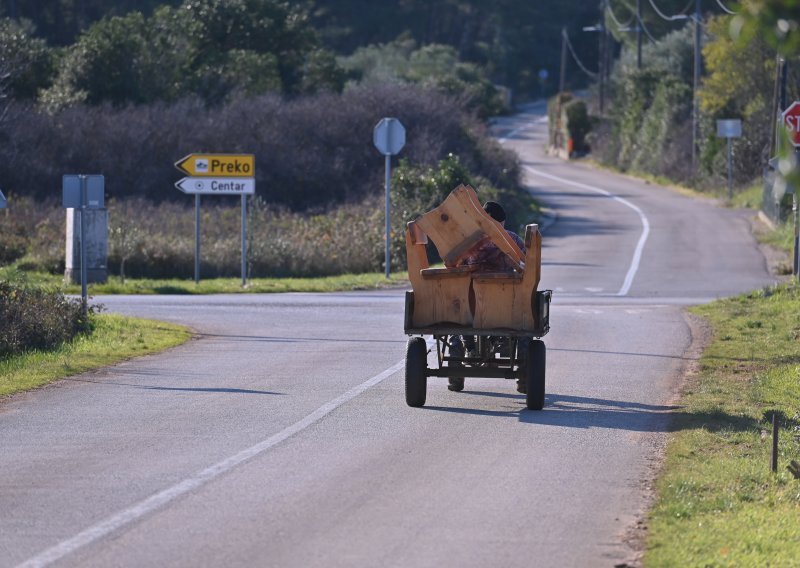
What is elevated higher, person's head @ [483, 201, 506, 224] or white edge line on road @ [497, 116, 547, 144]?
white edge line on road @ [497, 116, 547, 144]

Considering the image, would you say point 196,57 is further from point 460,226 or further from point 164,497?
point 164,497

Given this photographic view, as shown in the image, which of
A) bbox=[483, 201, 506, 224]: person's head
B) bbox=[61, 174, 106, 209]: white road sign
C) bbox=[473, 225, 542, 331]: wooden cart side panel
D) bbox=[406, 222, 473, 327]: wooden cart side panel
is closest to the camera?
bbox=[473, 225, 542, 331]: wooden cart side panel

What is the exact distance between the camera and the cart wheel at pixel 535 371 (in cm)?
1163

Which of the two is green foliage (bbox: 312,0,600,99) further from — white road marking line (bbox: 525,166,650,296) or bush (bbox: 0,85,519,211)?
bush (bbox: 0,85,519,211)

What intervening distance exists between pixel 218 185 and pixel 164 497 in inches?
740

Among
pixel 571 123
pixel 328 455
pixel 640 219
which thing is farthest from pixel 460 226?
pixel 571 123

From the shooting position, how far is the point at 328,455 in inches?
382

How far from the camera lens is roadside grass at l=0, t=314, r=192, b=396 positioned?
1416 centimetres

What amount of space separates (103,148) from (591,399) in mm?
35428

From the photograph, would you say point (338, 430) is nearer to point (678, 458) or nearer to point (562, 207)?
point (678, 458)

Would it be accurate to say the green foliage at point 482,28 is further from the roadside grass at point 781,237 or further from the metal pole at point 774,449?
the metal pole at point 774,449

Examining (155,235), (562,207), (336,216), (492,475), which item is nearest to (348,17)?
(562,207)

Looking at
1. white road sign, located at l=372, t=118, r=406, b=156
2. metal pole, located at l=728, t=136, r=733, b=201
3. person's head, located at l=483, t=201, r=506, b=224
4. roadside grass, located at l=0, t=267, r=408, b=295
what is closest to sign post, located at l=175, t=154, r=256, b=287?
roadside grass, located at l=0, t=267, r=408, b=295

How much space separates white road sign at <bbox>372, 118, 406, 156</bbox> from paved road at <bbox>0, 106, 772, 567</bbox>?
8.86 meters
